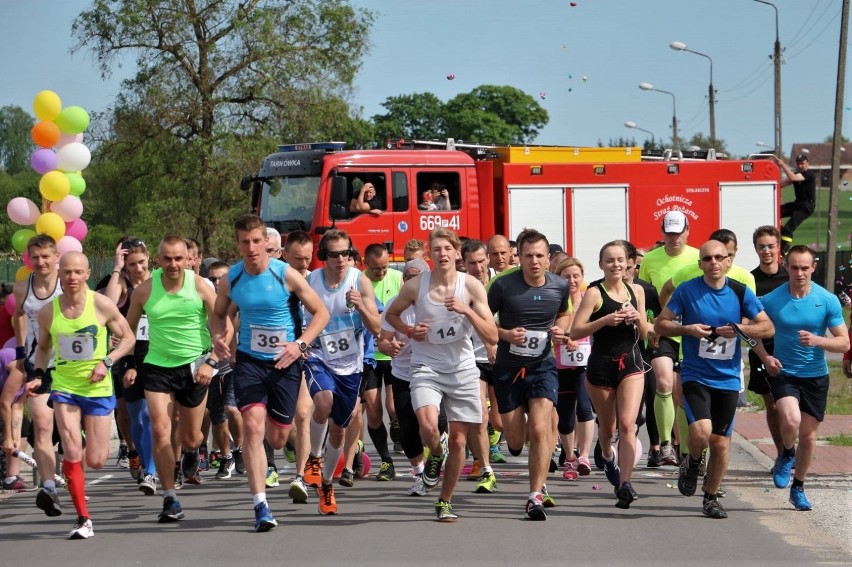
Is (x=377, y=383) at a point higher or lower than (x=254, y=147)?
lower

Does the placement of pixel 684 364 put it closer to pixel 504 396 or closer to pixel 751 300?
pixel 751 300

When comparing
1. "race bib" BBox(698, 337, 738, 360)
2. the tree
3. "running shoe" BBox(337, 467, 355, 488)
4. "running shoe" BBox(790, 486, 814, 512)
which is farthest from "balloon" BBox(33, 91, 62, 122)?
the tree

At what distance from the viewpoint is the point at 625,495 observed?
9.51 metres

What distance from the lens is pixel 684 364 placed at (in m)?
9.38

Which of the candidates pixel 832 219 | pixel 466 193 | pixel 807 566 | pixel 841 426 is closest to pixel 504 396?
pixel 807 566

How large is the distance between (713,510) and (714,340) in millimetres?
1130

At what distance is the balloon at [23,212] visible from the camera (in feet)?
43.4

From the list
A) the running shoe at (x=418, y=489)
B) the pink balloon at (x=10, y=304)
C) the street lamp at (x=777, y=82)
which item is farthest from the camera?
the street lamp at (x=777, y=82)

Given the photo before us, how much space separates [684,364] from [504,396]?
49.2 inches

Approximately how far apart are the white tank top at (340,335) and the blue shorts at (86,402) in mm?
1591

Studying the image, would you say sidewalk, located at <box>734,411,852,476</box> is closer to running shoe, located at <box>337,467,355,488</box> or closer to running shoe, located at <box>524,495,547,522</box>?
running shoe, located at <box>524,495,547,522</box>

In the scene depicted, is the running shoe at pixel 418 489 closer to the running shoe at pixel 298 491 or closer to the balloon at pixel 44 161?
the running shoe at pixel 298 491

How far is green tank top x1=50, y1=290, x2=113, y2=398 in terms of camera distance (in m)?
8.79

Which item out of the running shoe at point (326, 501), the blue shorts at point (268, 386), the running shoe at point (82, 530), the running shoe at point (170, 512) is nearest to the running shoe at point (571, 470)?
the running shoe at point (326, 501)
